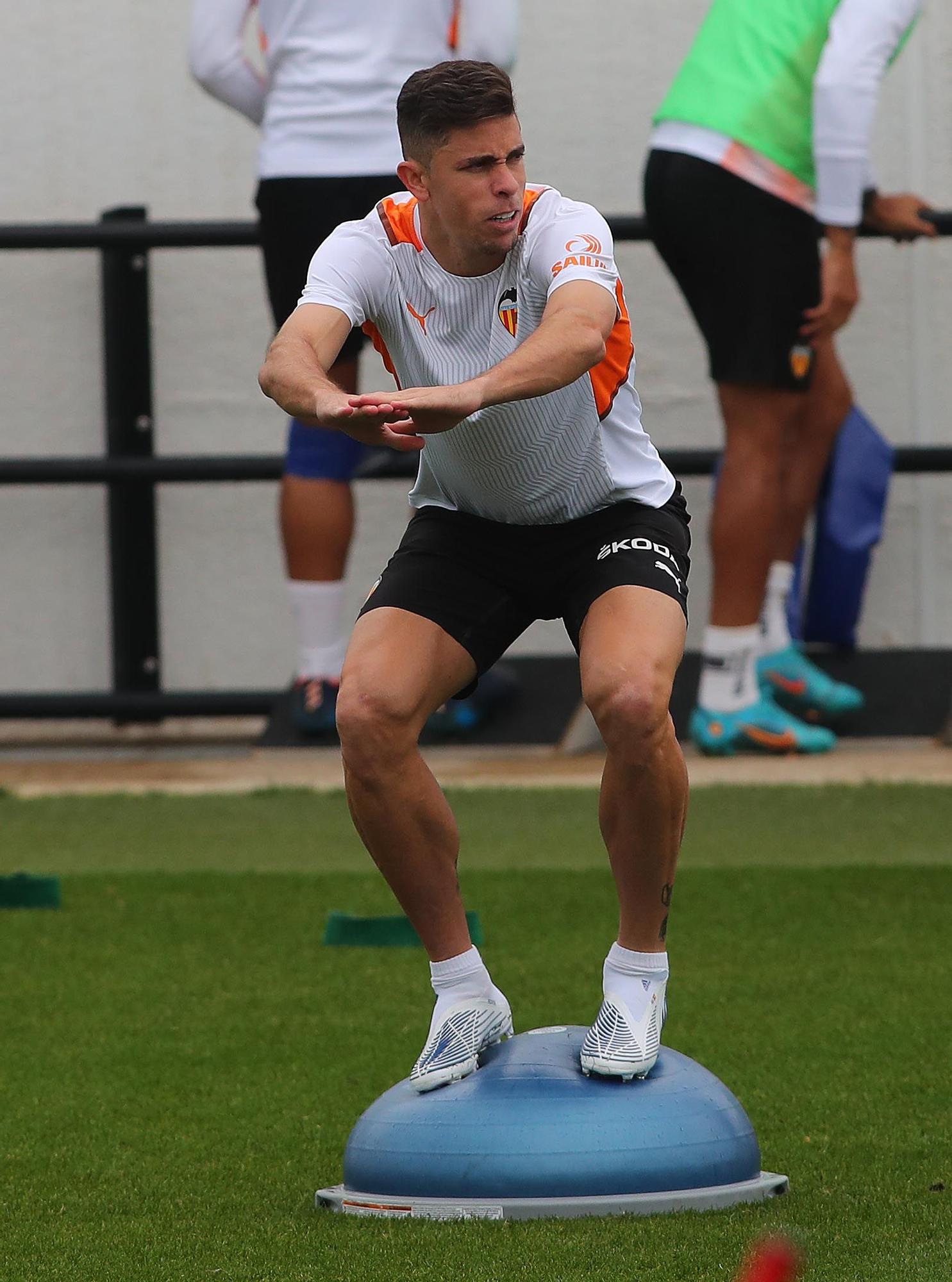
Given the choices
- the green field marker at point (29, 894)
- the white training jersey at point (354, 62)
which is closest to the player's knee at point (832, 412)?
the white training jersey at point (354, 62)

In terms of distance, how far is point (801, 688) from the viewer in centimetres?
595

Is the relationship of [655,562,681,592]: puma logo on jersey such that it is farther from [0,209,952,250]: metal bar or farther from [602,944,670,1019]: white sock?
[0,209,952,250]: metal bar

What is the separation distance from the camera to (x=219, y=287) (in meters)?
7.11

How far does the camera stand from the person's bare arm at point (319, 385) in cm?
270

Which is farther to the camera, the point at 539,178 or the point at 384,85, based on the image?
the point at 539,178

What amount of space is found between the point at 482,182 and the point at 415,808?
0.87 meters

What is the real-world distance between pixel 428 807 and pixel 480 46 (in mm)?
3034

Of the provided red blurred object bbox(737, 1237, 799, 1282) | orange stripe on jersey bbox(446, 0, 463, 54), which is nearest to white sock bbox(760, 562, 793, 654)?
orange stripe on jersey bbox(446, 0, 463, 54)

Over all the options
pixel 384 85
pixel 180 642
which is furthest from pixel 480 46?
pixel 180 642

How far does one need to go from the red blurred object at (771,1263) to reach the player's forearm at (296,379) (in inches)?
45.0

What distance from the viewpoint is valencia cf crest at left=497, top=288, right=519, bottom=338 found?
10.1 ft

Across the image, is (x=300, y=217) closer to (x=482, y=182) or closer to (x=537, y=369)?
(x=482, y=182)

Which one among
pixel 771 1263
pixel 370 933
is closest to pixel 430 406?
pixel 771 1263

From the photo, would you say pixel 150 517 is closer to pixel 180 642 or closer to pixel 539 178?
pixel 180 642
